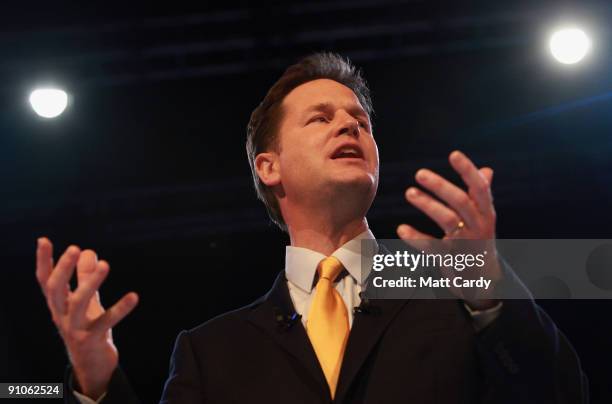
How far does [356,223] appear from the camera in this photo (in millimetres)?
2580

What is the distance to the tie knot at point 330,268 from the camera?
2357 mm

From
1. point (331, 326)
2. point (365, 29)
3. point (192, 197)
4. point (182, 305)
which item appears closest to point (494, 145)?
point (365, 29)

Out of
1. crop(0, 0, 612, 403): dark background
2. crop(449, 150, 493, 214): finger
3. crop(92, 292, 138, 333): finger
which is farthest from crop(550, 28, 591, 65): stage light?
crop(92, 292, 138, 333): finger

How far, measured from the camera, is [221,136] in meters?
4.87

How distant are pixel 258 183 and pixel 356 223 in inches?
19.4

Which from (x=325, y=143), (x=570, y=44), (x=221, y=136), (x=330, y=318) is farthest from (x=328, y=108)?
(x=221, y=136)

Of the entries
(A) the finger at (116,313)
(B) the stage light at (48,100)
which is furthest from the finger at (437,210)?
(B) the stage light at (48,100)

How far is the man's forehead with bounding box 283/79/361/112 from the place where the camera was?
2.73m

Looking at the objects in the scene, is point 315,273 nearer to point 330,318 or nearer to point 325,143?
point 330,318

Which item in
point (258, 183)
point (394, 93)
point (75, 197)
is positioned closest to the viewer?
point (258, 183)

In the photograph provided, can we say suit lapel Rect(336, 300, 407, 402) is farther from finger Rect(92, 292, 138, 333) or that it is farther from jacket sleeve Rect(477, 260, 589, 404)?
finger Rect(92, 292, 138, 333)

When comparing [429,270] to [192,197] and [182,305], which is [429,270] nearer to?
[192,197]

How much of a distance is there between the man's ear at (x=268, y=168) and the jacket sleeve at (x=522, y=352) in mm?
1141

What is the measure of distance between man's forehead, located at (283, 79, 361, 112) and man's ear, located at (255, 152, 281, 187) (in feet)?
0.59
